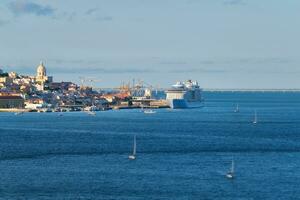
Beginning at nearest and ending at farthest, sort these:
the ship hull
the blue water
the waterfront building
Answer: the blue water, the waterfront building, the ship hull

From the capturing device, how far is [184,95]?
166 meters

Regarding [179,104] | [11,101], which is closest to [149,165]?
[11,101]

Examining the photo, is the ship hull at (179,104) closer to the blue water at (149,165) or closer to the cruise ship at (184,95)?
the cruise ship at (184,95)

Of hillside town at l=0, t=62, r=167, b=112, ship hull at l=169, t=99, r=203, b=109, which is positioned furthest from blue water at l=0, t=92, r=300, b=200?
ship hull at l=169, t=99, r=203, b=109

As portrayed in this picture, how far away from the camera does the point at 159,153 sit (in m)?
61.3

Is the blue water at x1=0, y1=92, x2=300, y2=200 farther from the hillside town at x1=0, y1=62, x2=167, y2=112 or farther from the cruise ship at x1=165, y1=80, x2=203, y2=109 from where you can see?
the cruise ship at x1=165, y1=80, x2=203, y2=109

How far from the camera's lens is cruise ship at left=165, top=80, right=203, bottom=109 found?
6471 inches

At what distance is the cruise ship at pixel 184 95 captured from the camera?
16438 centimetres

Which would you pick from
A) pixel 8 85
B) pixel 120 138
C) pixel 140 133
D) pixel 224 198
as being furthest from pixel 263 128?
pixel 8 85

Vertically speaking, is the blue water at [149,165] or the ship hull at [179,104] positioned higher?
the ship hull at [179,104]

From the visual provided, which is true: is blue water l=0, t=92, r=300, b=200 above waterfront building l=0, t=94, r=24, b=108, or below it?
below

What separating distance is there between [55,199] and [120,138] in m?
36.7

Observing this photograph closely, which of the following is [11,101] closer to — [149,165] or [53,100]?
[53,100]

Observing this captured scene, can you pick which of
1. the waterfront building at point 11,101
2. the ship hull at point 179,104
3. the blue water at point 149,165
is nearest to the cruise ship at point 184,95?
the ship hull at point 179,104
